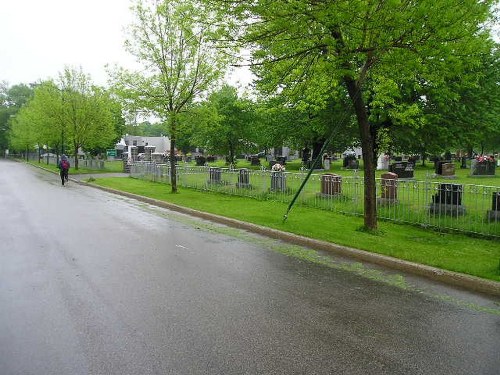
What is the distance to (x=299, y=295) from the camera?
5812mm

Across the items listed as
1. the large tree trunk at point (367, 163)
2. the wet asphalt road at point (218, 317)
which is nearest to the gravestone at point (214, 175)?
the large tree trunk at point (367, 163)

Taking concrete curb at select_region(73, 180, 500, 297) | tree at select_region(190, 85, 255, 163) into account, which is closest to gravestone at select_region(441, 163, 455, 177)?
tree at select_region(190, 85, 255, 163)

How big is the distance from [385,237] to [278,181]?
7068 millimetres

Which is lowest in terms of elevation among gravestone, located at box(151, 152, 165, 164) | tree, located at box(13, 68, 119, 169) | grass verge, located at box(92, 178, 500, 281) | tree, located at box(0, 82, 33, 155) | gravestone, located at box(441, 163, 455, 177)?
grass verge, located at box(92, 178, 500, 281)

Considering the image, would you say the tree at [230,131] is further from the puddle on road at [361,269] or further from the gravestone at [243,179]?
the puddle on road at [361,269]

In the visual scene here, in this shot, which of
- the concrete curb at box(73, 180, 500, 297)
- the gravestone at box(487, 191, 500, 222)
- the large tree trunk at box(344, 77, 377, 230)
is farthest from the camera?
the gravestone at box(487, 191, 500, 222)

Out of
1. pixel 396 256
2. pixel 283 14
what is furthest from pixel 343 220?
pixel 283 14

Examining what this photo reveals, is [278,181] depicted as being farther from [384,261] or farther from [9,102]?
[9,102]

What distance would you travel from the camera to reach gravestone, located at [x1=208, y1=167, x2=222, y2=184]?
64.5 feet

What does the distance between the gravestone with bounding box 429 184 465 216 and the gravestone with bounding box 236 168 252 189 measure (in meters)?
7.97

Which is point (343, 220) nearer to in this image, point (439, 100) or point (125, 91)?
point (125, 91)

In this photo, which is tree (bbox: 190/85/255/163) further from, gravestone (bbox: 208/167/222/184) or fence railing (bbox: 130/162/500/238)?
fence railing (bbox: 130/162/500/238)

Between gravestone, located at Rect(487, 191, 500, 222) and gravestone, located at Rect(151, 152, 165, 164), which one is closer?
gravestone, located at Rect(487, 191, 500, 222)

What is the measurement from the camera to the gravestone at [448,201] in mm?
10891
